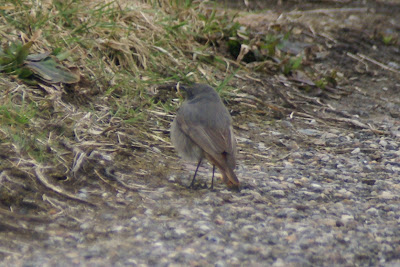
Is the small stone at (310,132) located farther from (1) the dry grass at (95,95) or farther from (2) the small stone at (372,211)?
(2) the small stone at (372,211)

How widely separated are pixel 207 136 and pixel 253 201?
613 mm

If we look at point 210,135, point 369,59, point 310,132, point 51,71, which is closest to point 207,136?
point 210,135

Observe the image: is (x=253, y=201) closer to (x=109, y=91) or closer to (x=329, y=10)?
(x=109, y=91)

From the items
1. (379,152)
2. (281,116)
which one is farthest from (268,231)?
(281,116)

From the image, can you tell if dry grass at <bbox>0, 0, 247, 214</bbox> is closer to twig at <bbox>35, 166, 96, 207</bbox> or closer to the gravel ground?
twig at <bbox>35, 166, 96, 207</bbox>

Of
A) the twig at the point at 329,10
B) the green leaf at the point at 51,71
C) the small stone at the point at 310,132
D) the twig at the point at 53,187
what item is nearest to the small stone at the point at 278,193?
the twig at the point at 53,187

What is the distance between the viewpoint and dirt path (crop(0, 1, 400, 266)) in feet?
10.7

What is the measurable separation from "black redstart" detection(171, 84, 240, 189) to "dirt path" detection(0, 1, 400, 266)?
0.62 ft

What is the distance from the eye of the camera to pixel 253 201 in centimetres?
411

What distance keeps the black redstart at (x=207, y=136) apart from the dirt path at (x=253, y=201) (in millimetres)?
188

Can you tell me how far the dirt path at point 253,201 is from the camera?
3.25 metres

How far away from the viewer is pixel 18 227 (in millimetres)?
3354

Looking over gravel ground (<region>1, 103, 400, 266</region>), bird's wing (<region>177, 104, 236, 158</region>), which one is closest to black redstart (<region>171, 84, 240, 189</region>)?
bird's wing (<region>177, 104, 236, 158</region>)

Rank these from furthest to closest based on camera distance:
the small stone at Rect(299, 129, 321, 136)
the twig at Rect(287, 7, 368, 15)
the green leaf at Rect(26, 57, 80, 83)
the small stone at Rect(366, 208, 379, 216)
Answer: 1. the twig at Rect(287, 7, 368, 15)
2. the small stone at Rect(299, 129, 321, 136)
3. the green leaf at Rect(26, 57, 80, 83)
4. the small stone at Rect(366, 208, 379, 216)
